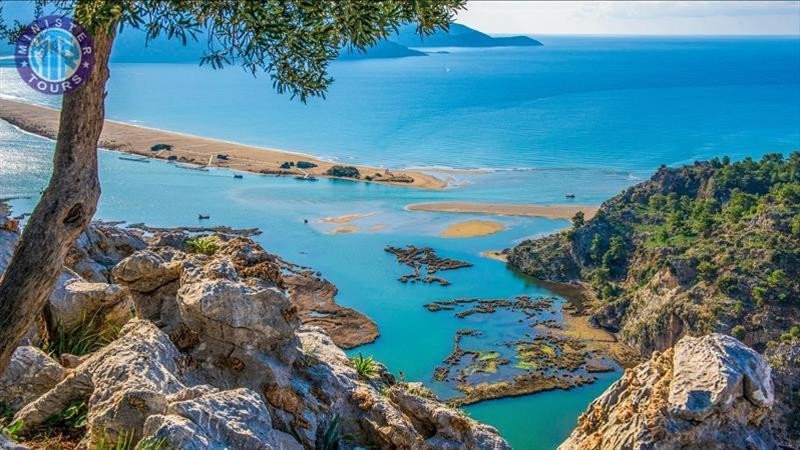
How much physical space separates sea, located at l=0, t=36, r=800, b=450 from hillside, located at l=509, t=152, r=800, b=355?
14.0 feet

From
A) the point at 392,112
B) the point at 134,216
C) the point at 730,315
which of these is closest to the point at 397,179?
the point at 134,216

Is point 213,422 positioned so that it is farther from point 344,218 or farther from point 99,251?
point 344,218

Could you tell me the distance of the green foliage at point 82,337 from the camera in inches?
480

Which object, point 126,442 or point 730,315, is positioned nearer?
point 126,442

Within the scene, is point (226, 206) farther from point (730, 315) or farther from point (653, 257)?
point (730, 315)

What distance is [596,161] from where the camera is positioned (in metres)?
109

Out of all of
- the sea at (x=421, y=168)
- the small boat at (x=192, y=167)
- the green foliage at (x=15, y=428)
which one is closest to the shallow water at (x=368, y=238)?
the sea at (x=421, y=168)

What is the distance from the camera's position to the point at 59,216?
7.75 m

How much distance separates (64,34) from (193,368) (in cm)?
485

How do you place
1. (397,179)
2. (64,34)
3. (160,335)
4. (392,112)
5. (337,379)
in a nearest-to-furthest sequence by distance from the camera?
(64,34), (160,335), (337,379), (397,179), (392,112)

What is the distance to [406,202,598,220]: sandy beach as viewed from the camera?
78.5m

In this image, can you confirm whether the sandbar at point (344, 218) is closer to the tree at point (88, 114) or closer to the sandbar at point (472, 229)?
the sandbar at point (472, 229)

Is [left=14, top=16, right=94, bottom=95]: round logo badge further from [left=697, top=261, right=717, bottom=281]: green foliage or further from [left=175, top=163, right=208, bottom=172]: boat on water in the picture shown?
[left=175, top=163, right=208, bottom=172]: boat on water

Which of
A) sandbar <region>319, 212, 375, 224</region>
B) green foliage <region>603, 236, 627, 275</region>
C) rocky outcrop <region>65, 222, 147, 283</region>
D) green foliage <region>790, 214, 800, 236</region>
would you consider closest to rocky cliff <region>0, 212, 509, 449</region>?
rocky outcrop <region>65, 222, 147, 283</region>
